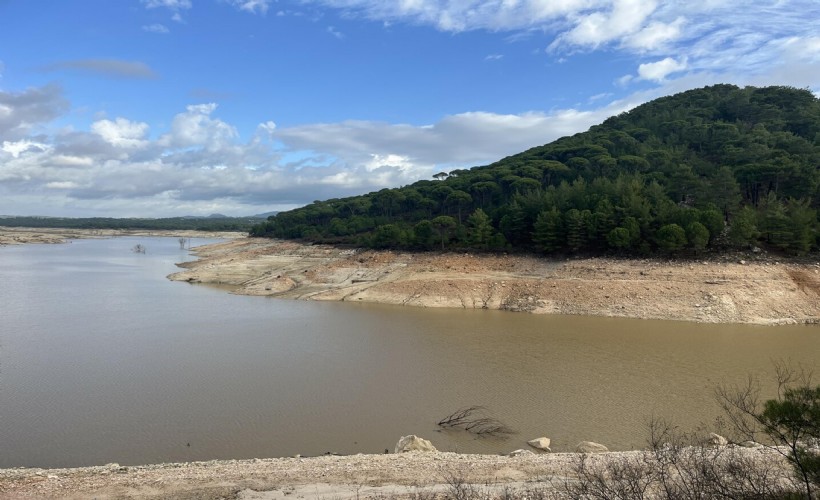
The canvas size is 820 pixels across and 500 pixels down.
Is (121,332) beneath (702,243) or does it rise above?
beneath

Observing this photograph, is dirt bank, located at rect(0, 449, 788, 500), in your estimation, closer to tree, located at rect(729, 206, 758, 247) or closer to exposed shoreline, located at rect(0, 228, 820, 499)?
exposed shoreline, located at rect(0, 228, 820, 499)

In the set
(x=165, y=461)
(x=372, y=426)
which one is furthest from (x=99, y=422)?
(x=372, y=426)

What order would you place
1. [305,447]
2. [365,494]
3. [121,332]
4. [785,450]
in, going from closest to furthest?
1. [365,494]
2. [785,450]
3. [305,447]
4. [121,332]

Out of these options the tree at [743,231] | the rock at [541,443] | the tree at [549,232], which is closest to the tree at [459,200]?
the tree at [549,232]

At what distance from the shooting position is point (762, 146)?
50.1 meters

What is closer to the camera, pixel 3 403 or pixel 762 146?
pixel 3 403

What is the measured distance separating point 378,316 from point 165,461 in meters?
20.5

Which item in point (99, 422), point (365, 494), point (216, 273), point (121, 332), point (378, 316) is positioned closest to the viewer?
point (365, 494)

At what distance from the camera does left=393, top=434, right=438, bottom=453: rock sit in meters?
11.4

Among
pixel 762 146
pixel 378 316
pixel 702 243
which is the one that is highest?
pixel 762 146

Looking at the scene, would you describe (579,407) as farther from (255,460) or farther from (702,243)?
(702,243)

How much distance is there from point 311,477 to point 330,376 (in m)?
8.77

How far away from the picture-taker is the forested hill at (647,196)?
1353 inches

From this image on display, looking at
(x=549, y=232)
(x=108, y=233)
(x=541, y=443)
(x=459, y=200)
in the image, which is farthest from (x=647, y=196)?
(x=108, y=233)
